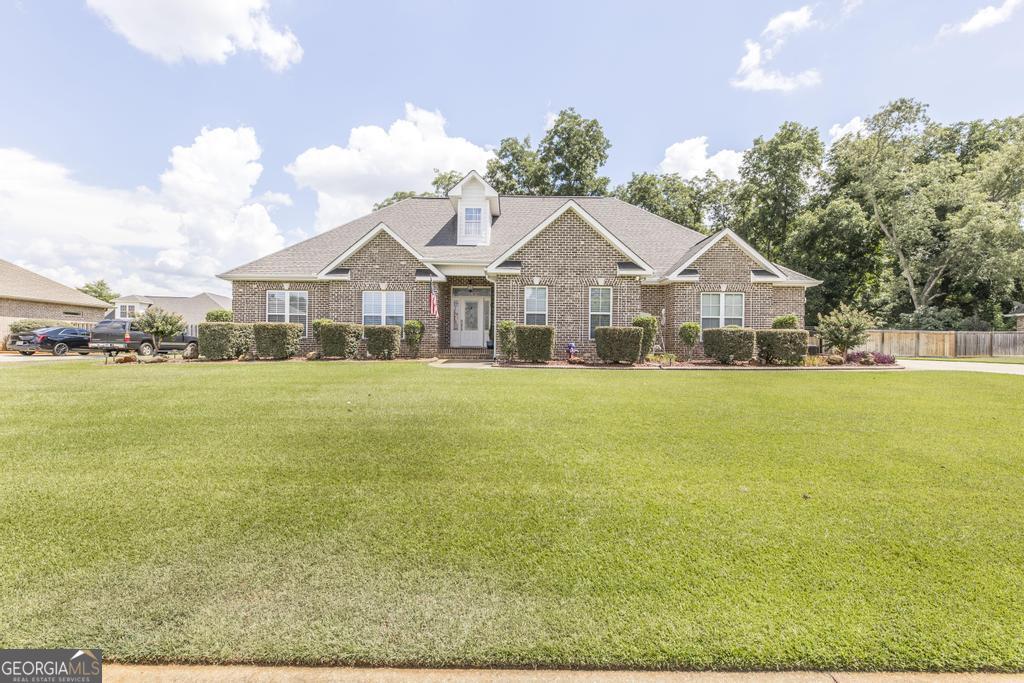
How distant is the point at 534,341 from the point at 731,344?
6.98 metres

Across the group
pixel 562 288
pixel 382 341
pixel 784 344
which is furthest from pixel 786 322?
pixel 382 341

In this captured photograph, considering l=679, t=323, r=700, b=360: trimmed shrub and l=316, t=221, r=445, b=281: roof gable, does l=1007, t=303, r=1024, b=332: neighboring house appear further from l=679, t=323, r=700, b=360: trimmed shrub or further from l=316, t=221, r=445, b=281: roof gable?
l=316, t=221, r=445, b=281: roof gable

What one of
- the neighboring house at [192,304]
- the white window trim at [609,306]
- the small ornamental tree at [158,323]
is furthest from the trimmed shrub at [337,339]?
the neighboring house at [192,304]

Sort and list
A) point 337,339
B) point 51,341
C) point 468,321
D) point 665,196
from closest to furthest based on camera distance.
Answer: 1. point 337,339
2. point 468,321
3. point 51,341
4. point 665,196

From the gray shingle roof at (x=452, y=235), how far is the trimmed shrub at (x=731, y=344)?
14.6 feet

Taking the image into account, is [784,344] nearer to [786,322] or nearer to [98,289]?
[786,322]

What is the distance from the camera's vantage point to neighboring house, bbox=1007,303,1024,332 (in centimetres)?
2857

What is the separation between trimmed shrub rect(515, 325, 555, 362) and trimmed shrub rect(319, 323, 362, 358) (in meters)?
6.52

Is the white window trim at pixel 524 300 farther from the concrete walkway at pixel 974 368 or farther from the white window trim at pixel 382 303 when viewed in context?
the concrete walkway at pixel 974 368

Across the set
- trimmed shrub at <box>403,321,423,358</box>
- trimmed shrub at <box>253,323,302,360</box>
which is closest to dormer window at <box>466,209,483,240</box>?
trimmed shrub at <box>403,321,423,358</box>

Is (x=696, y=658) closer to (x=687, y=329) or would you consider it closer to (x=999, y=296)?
(x=687, y=329)

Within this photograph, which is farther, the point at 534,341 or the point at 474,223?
the point at 474,223

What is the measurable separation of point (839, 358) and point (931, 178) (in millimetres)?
23328

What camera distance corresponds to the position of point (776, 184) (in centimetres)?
3506
